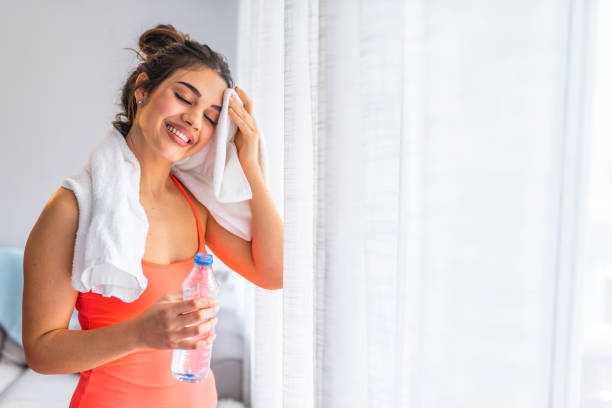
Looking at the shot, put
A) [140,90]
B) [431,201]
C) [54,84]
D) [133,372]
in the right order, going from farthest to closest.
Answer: [54,84] → [140,90] → [133,372] → [431,201]

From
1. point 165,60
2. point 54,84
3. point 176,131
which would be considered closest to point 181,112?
point 176,131

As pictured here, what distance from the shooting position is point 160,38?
1045mm

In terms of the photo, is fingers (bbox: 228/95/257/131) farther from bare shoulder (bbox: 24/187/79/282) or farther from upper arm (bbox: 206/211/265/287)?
bare shoulder (bbox: 24/187/79/282)

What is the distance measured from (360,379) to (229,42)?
A: 253cm

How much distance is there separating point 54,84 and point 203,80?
2070 mm

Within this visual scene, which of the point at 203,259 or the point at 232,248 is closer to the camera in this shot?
the point at 203,259

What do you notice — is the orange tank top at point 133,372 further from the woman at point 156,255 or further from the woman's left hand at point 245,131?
the woman's left hand at point 245,131

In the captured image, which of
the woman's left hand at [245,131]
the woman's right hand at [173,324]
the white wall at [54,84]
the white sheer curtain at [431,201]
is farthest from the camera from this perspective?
the white wall at [54,84]

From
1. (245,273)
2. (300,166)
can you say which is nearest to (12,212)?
(245,273)

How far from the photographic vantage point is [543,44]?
0.39m

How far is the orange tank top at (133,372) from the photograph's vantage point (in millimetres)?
865

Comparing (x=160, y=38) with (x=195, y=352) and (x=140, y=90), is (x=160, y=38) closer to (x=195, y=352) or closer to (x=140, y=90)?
(x=140, y=90)

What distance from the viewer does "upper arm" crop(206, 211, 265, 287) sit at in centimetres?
104

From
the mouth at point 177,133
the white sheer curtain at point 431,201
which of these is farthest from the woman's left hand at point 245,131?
the white sheer curtain at point 431,201
